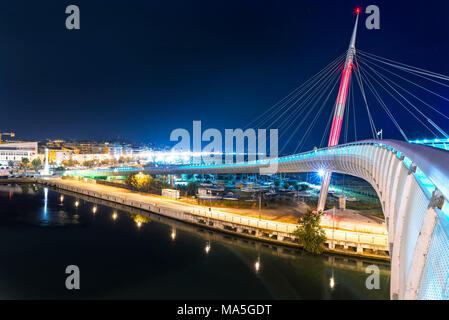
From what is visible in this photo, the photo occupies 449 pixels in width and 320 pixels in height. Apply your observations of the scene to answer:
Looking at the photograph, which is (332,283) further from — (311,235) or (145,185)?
(145,185)

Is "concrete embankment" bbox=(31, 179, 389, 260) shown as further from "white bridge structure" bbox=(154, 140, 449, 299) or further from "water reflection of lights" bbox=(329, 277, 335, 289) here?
"white bridge structure" bbox=(154, 140, 449, 299)

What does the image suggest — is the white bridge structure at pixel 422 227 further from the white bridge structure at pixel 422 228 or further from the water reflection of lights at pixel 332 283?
the water reflection of lights at pixel 332 283

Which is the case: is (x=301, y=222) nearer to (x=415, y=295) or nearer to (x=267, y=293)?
(x=267, y=293)

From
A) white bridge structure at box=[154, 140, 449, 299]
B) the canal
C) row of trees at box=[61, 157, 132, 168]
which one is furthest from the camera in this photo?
row of trees at box=[61, 157, 132, 168]

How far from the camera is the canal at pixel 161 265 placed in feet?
29.7

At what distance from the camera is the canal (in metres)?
9.05

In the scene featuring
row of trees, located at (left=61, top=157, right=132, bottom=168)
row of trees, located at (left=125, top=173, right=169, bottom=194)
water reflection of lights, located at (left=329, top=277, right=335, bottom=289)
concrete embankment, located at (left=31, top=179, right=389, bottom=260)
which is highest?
row of trees, located at (left=61, top=157, right=132, bottom=168)

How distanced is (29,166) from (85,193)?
3249cm

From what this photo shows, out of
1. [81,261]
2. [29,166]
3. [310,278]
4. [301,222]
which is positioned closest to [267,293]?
[310,278]

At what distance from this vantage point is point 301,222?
12.3 meters

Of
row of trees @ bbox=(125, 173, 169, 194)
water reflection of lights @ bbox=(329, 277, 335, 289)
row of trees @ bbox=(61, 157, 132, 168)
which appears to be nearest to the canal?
water reflection of lights @ bbox=(329, 277, 335, 289)
